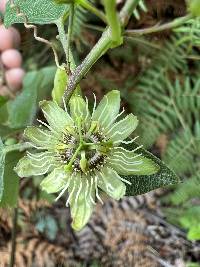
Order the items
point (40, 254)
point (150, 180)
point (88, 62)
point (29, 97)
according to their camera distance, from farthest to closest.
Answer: point (40, 254) → point (29, 97) → point (150, 180) → point (88, 62)

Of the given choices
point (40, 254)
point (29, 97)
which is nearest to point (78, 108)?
point (29, 97)

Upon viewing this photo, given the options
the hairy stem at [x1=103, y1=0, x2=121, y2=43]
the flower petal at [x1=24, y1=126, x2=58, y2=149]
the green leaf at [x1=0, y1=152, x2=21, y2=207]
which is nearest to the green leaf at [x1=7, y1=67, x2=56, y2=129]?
the green leaf at [x1=0, y1=152, x2=21, y2=207]

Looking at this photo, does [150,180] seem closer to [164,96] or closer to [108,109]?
[108,109]

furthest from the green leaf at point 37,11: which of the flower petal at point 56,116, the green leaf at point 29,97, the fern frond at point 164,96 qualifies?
the fern frond at point 164,96

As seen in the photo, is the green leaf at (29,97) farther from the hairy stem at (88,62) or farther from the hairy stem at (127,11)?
the hairy stem at (127,11)

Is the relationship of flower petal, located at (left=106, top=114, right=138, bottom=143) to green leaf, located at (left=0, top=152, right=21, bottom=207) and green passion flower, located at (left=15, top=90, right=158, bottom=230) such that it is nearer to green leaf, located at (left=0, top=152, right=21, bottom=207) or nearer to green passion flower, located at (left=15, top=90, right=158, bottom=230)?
green passion flower, located at (left=15, top=90, right=158, bottom=230)

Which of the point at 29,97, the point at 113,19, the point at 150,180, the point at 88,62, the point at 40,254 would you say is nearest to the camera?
the point at 113,19

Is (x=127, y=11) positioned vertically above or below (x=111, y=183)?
above
